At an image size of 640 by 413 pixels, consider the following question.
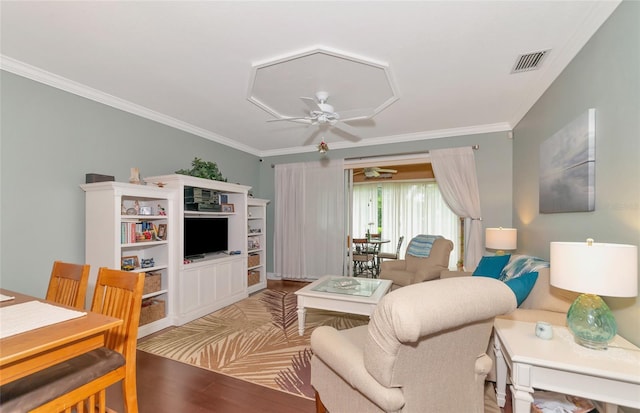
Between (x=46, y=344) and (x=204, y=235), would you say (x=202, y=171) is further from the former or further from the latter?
(x=46, y=344)

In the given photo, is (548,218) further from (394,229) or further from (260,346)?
(394,229)

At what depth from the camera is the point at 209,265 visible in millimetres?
3855

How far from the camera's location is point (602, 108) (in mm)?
1899

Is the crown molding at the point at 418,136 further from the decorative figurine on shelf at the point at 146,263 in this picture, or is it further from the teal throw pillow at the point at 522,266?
the decorative figurine on shelf at the point at 146,263

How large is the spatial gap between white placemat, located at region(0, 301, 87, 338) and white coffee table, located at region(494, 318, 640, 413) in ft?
7.26

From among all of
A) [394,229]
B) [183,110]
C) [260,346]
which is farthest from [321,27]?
[394,229]

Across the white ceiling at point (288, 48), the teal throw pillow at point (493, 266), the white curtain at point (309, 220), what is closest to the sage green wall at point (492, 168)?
the white ceiling at point (288, 48)

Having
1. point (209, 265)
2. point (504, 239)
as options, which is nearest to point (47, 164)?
point (209, 265)

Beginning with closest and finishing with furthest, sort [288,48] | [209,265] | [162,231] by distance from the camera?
[288,48] < [162,231] < [209,265]

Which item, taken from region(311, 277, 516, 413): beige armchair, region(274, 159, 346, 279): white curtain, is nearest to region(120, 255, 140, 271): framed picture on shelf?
region(311, 277, 516, 413): beige armchair

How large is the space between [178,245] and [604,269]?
373cm

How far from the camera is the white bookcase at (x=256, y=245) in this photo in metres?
4.95

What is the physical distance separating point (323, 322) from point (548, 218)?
2620 millimetres

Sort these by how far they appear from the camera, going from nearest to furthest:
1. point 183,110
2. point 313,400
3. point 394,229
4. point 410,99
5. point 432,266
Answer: point 313,400 < point 410,99 < point 183,110 < point 432,266 < point 394,229
